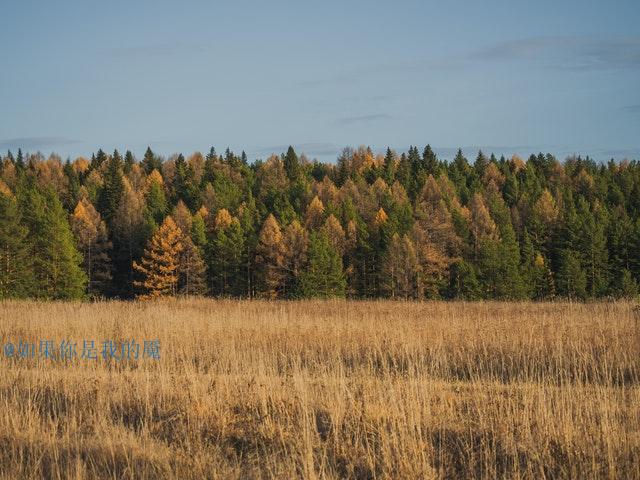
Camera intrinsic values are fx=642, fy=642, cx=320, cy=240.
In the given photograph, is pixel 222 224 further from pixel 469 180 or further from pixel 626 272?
pixel 469 180

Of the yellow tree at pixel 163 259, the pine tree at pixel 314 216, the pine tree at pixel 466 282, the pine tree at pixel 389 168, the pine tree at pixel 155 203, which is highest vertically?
the pine tree at pixel 389 168

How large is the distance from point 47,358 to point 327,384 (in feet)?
18.7

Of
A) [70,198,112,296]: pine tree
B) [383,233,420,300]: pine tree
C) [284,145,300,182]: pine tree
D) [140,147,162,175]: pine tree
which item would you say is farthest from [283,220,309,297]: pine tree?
[140,147,162,175]: pine tree

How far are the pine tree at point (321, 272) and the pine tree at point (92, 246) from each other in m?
18.6

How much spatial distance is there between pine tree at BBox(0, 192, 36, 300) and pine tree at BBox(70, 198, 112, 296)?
536 inches

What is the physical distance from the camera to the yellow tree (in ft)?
169

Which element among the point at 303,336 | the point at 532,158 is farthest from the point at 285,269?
the point at 532,158

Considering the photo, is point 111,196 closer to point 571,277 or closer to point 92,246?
point 92,246

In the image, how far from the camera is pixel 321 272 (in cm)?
5019

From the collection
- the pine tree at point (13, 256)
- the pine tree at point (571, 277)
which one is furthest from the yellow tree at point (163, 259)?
the pine tree at point (571, 277)

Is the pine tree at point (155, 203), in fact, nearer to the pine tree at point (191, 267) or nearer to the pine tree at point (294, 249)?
the pine tree at point (191, 267)

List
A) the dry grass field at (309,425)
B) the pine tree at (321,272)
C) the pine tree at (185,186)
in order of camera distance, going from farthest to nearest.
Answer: the pine tree at (185,186) → the pine tree at (321,272) → the dry grass field at (309,425)

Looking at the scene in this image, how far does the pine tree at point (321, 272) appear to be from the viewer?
4959 cm

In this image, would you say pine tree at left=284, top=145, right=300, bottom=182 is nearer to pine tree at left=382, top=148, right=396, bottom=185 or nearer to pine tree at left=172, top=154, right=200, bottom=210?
pine tree at left=382, top=148, right=396, bottom=185
